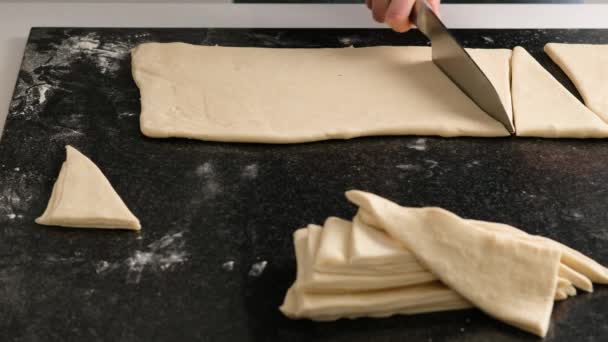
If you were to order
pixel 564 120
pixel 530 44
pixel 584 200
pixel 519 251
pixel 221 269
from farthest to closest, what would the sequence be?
1. pixel 530 44
2. pixel 564 120
3. pixel 584 200
4. pixel 221 269
5. pixel 519 251

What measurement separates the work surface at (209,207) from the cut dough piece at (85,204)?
24 millimetres

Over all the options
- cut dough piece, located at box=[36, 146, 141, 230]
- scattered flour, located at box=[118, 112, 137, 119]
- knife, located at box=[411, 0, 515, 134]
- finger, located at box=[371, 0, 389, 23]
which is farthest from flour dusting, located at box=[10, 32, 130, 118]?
knife, located at box=[411, 0, 515, 134]

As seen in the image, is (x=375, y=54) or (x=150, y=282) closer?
(x=150, y=282)

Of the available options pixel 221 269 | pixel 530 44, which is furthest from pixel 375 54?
pixel 221 269

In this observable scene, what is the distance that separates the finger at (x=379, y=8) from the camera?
217 centimetres

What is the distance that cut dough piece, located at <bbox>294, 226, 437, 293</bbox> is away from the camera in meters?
1.41

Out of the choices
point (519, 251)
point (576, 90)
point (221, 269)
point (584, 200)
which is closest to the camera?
point (519, 251)

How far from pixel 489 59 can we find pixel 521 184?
0.48 m

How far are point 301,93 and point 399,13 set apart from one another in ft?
1.10

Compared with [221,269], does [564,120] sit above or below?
above

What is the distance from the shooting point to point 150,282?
155 centimetres

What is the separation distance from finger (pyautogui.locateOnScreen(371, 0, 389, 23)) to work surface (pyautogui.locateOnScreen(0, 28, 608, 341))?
0.43m

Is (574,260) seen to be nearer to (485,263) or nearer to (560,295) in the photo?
(560,295)

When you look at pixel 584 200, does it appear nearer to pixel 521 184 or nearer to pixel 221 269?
pixel 521 184
